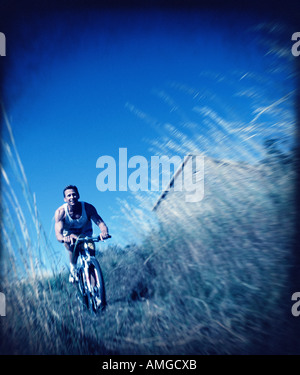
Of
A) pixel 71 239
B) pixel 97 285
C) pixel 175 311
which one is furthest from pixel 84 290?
pixel 175 311

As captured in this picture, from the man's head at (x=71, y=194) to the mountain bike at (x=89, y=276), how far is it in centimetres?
30

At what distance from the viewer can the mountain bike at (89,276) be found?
217 cm

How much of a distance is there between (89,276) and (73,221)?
1.53ft

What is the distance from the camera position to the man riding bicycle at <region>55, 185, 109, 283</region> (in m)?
2.17

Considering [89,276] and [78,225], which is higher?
[78,225]

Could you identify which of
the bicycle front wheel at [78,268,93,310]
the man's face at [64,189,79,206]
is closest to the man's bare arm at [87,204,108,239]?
the man's face at [64,189,79,206]

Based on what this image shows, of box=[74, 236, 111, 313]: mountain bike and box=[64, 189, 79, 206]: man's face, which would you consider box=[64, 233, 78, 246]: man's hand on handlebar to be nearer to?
box=[74, 236, 111, 313]: mountain bike

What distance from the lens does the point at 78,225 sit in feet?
7.77

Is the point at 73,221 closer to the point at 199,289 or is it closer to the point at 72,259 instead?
the point at 72,259

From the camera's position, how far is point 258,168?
2072 millimetres

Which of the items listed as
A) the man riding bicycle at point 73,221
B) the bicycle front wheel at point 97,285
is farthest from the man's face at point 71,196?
the bicycle front wheel at point 97,285
